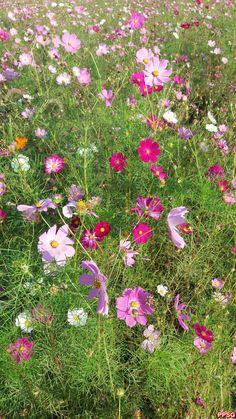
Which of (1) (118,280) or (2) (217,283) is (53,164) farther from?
(2) (217,283)

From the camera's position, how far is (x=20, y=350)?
3.84 ft

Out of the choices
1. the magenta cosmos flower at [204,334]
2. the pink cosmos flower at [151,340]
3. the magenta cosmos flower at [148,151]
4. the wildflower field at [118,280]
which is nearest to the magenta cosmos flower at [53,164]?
the wildflower field at [118,280]

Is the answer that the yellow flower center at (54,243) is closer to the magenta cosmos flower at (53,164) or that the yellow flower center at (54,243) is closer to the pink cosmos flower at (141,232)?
the pink cosmos flower at (141,232)

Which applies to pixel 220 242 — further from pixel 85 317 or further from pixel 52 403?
pixel 52 403

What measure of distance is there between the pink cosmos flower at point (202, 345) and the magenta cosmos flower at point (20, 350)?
24.2 inches

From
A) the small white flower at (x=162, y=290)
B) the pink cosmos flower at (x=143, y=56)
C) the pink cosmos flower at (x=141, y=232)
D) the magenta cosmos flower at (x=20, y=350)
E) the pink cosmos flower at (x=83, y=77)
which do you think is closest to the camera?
the magenta cosmos flower at (x=20, y=350)

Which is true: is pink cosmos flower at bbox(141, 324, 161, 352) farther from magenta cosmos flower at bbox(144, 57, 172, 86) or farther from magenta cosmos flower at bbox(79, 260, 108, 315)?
magenta cosmos flower at bbox(144, 57, 172, 86)

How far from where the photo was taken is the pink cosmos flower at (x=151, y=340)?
132cm

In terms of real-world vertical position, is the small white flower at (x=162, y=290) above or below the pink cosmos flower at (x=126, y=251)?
below

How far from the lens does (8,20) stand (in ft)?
16.2

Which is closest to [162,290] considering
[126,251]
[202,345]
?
[202,345]

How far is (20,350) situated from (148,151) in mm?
973

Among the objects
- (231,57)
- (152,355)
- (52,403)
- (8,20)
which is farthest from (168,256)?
(8,20)

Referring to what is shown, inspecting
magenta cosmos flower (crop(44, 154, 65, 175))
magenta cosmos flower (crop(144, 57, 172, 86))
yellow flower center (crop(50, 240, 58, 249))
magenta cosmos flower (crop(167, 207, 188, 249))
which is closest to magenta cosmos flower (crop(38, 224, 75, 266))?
yellow flower center (crop(50, 240, 58, 249))
